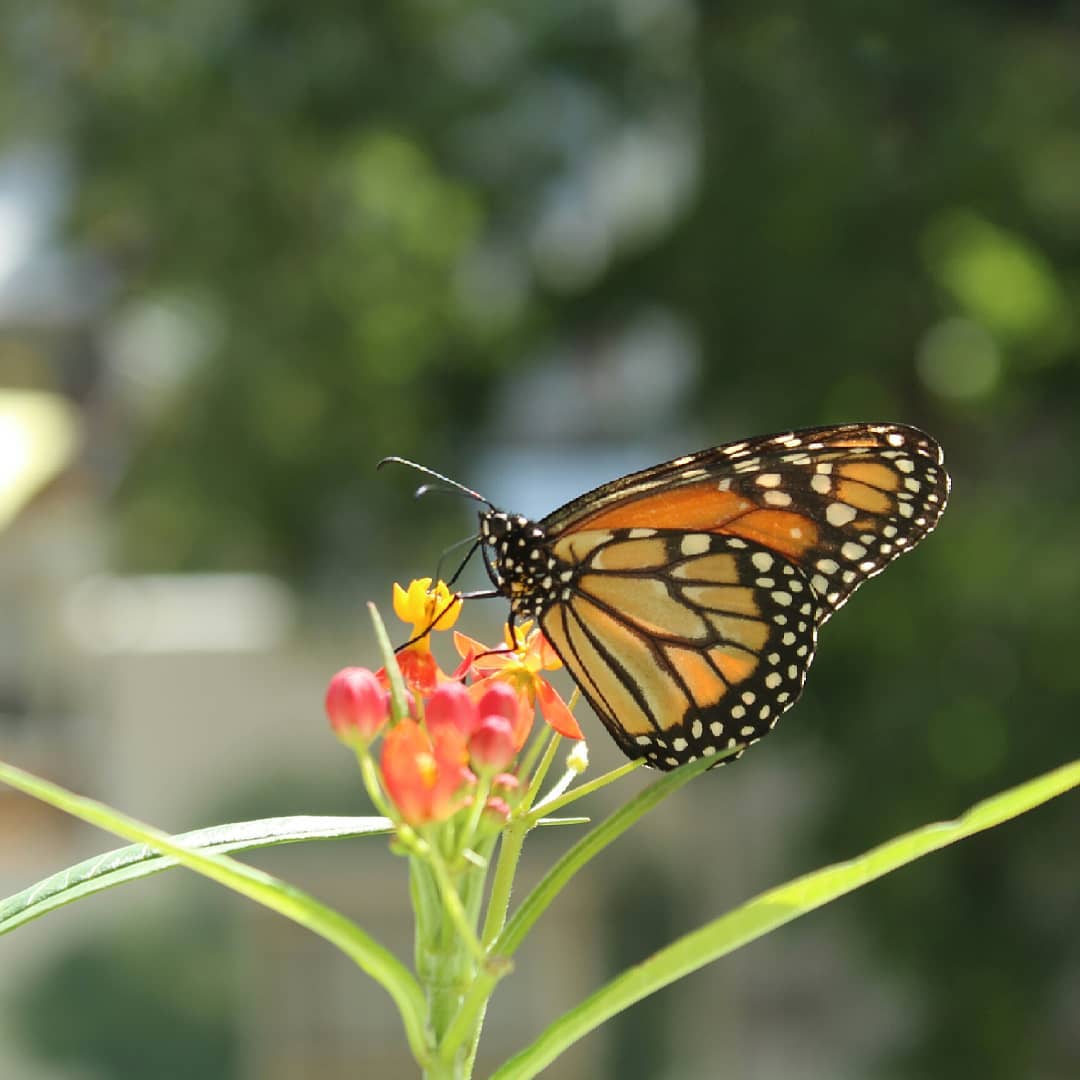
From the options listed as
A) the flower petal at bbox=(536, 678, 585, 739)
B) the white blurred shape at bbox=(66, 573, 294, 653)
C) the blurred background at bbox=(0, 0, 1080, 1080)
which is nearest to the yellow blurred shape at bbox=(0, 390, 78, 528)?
the blurred background at bbox=(0, 0, 1080, 1080)

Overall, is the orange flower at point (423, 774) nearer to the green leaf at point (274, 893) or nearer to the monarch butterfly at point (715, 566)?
the green leaf at point (274, 893)

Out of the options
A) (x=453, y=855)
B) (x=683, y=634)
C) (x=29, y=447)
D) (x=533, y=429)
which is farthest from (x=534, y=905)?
(x=533, y=429)

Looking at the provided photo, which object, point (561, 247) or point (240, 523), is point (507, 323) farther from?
point (240, 523)

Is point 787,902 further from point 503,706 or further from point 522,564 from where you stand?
point 522,564

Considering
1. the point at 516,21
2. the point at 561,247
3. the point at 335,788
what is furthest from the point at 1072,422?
the point at 335,788

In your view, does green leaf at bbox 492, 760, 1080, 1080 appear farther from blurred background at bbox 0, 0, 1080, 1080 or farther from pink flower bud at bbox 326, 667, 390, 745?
blurred background at bbox 0, 0, 1080, 1080

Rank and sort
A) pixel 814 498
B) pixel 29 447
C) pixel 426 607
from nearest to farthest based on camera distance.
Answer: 1. pixel 426 607
2. pixel 814 498
3. pixel 29 447
